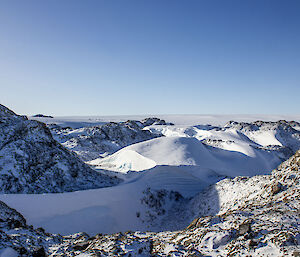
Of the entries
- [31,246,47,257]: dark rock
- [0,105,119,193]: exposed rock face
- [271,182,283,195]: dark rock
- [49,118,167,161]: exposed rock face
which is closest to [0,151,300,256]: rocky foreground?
[31,246,47,257]: dark rock

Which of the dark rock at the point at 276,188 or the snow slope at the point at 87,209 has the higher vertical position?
the dark rock at the point at 276,188

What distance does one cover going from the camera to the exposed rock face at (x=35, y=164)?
10956 millimetres

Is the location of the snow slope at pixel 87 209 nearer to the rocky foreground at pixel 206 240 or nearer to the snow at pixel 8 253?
the rocky foreground at pixel 206 240

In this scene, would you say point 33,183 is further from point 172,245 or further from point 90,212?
point 172,245

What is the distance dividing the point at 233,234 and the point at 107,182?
976 cm

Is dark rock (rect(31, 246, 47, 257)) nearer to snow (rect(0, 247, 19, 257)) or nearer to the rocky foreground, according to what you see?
the rocky foreground

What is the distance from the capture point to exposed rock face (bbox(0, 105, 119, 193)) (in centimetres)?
1096

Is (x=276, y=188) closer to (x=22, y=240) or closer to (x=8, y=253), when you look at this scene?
(x=22, y=240)

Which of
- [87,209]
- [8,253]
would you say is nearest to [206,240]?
[8,253]

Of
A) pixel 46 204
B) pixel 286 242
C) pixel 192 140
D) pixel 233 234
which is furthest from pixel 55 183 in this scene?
pixel 192 140

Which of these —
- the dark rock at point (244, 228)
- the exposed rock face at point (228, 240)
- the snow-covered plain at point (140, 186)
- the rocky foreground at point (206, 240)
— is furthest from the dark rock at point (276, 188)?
the dark rock at point (244, 228)

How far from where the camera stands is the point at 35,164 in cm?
1199

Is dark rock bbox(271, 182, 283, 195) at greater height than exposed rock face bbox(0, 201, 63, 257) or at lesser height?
greater

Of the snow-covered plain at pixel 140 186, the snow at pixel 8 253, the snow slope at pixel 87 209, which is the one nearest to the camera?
the snow at pixel 8 253
